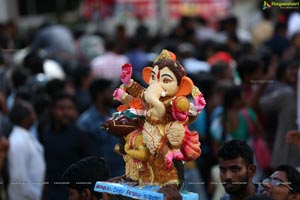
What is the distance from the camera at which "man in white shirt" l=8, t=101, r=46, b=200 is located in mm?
7607

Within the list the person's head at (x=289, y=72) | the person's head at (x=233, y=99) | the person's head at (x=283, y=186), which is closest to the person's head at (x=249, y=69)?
the person's head at (x=289, y=72)

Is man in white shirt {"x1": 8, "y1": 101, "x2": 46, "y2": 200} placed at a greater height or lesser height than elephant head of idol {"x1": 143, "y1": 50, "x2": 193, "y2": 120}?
lesser

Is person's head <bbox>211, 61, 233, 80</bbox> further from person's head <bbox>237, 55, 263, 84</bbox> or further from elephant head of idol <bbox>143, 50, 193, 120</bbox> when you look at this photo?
elephant head of idol <bbox>143, 50, 193, 120</bbox>

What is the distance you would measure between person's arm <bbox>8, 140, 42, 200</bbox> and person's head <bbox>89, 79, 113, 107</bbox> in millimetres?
967

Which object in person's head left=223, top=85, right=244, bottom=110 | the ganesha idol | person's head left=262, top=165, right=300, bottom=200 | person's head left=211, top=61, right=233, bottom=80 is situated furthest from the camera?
person's head left=211, top=61, right=233, bottom=80

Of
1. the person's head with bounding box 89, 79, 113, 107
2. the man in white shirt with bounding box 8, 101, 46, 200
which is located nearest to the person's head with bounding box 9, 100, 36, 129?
the man in white shirt with bounding box 8, 101, 46, 200

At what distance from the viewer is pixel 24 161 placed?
25.0ft

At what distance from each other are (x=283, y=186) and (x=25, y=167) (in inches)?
116

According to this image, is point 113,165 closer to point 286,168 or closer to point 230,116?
point 230,116

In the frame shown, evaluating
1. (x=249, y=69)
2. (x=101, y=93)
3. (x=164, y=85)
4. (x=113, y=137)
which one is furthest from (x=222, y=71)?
(x=164, y=85)

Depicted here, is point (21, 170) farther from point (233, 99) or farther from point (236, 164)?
point (236, 164)

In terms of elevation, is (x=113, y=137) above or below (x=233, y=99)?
below

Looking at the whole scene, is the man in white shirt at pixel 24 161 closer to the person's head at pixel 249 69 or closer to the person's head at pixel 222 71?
the person's head at pixel 249 69

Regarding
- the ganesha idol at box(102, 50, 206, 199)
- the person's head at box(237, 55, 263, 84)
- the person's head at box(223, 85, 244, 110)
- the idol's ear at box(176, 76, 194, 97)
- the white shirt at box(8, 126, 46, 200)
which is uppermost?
the idol's ear at box(176, 76, 194, 97)
